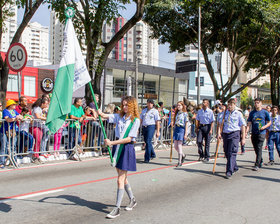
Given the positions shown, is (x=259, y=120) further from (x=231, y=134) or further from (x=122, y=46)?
(x=122, y=46)

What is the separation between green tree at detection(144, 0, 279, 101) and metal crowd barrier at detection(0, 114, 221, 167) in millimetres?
10505

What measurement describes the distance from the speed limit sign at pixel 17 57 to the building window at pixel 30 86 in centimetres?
2928

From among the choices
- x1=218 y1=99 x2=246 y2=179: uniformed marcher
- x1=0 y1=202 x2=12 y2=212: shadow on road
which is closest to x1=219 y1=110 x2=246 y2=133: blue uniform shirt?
x1=218 y1=99 x2=246 y2=179: uniformed marcher

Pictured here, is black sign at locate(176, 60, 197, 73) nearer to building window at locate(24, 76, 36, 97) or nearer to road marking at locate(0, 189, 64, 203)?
building window at locate(24, 76, 36, 97)

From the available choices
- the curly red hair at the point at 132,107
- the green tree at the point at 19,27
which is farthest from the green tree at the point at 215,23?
the curly red hair at the point at 132,107

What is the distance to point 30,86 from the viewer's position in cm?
3806

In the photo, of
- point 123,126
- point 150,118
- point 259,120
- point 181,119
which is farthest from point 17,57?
point 259,120

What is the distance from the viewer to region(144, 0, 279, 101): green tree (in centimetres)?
2058

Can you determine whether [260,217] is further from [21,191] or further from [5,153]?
[5,153]

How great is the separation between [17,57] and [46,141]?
262 cm

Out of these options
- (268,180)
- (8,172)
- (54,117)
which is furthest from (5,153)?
(268,180)

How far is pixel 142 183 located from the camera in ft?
23.9

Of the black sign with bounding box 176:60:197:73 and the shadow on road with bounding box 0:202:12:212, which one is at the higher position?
the black sign with bounding box 176:60:197:73

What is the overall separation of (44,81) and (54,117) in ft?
116
